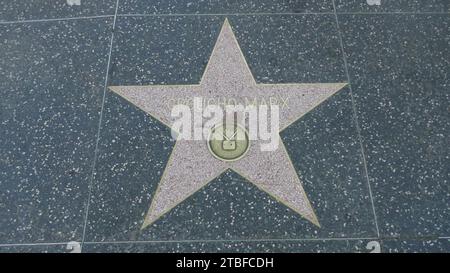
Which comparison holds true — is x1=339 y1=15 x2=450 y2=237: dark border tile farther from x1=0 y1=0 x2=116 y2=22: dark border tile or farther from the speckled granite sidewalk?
x1=0 y1=0 x2=116 y2=22: dark border tile

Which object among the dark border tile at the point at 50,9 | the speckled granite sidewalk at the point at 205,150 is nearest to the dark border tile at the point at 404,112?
the speckled granite sidewalk at the point at 205,150

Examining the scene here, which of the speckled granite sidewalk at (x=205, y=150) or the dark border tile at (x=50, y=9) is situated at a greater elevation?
the dark border tile at (x=50, y=9)

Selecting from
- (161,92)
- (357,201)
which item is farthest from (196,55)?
(357,201)

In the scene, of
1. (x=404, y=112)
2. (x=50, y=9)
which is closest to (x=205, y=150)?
(x=404, y=112)

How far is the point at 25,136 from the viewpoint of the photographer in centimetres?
209

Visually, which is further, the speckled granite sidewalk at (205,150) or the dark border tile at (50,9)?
the dark border tile at (50,9)

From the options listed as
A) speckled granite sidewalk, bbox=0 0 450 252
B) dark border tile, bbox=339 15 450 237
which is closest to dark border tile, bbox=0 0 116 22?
speckled granite sidewalk, bbox=0 0 450 252

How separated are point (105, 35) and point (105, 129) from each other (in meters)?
0.65

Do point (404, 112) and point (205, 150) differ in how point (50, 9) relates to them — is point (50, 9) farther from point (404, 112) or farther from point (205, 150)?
point (404, 112)

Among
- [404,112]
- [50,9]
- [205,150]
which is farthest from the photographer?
[50,9]

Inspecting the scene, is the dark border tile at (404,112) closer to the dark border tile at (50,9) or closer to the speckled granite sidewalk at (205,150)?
the speckled granite sidewalk at (205,150)

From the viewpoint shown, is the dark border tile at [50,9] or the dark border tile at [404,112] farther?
the dark border tile at [50,9]

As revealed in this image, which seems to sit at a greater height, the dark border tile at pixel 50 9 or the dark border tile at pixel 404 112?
the dark border tile at pixel 50 9
